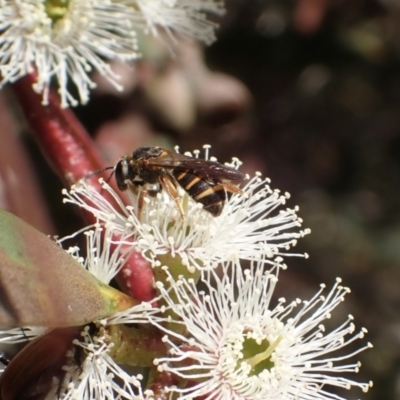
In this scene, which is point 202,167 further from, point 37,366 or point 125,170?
point 37,366

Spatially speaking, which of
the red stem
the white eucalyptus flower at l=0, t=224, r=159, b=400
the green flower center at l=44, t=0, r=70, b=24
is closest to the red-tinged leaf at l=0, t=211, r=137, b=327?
the white eucalyptus flower at l=0, t=224, r=159, b=400

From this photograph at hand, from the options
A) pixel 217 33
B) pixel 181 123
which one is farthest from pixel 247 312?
pixel 217 33

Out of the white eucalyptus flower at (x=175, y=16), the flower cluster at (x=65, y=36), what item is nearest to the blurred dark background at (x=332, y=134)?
the white eucalyptus flower at (x=175, y=16)

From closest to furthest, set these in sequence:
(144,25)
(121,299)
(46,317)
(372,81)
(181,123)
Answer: (46,317), (121,299), (144,25), (181,123), (372,81)

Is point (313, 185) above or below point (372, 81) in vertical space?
below

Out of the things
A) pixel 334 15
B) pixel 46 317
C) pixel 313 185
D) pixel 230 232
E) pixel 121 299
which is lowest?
pixel 46 317

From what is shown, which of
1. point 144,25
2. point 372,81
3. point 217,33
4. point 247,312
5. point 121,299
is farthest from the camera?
point 372,81

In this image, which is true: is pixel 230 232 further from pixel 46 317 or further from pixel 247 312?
pixel 46 317
